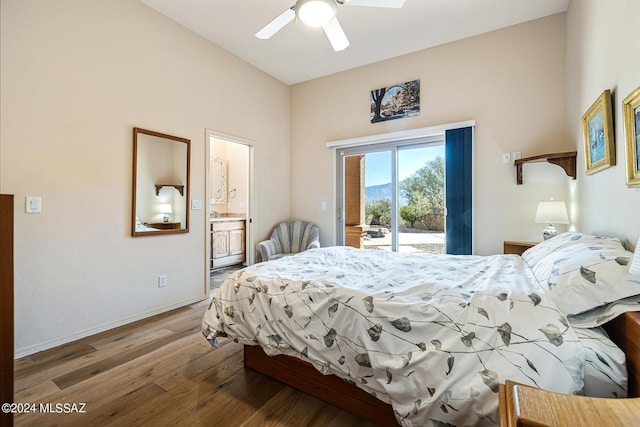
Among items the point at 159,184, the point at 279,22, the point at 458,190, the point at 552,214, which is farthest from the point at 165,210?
the point at 552,214

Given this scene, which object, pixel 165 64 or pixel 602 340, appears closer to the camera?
pixel 602 340

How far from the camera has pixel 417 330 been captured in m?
1.24

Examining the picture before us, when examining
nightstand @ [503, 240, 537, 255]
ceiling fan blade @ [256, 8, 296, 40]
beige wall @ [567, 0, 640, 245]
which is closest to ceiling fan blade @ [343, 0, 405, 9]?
ceiling fan blade @ [256, 8, 296, 40]

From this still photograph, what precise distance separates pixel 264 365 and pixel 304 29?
3.41m

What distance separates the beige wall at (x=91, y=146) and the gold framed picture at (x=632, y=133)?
363 centimetres

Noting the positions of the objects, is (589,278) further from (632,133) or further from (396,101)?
(396,101)

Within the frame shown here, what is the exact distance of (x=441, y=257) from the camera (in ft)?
7.99

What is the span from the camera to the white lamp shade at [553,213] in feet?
8.55

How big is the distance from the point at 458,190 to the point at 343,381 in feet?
9.08

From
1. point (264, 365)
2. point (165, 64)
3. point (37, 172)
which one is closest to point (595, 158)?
point (264, 365)

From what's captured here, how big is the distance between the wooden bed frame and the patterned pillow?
0.09m

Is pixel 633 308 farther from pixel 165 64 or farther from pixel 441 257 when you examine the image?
pixel 165 64

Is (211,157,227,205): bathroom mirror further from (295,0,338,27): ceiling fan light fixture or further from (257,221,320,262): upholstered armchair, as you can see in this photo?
(295,0,338,27): ceiling fan light fixture

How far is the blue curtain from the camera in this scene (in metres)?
3.37
